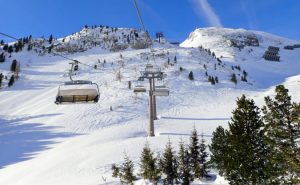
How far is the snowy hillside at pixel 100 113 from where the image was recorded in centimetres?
3385

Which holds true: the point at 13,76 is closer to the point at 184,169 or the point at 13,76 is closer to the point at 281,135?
the point at 184,169

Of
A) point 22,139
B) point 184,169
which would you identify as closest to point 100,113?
point 22,139

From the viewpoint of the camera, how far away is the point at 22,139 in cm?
4431

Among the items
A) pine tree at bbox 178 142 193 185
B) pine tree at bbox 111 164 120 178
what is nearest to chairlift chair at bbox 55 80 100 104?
pine tree at bbox 111 164 120 178

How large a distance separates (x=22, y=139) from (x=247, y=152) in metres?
30.8

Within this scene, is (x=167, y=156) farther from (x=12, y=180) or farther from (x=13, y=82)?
(x=13, y=82)

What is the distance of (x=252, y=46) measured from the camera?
179125 mm

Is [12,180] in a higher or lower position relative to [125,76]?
lower

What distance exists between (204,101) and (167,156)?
109 feet

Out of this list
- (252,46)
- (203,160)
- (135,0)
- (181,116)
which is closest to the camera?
(135,0)

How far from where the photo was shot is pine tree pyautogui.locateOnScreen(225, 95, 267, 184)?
75.1 feet

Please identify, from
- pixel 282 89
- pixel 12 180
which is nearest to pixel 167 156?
pixel 282 89

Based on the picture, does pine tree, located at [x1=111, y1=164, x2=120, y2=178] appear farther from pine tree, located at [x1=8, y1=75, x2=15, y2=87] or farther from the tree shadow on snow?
pine tree, located at [x1=8, y1=75, x2=15, y2=87]

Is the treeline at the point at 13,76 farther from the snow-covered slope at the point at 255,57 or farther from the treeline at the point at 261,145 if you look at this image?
the treeline at the point at 261,145
